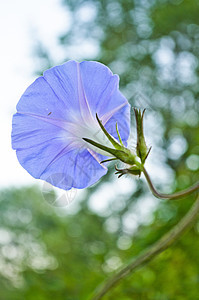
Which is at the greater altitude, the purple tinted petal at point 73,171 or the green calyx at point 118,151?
the green calyx at point 118,151

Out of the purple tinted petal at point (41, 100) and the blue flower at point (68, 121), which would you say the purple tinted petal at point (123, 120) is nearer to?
the blue flower at point (68, 121)

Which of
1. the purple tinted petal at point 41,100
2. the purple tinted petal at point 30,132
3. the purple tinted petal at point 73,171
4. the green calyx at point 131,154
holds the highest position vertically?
the purple tinted petal at point 41,100

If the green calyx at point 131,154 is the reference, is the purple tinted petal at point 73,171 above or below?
below

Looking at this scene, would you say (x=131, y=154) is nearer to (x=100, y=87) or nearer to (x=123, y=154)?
(x=123, y=154)

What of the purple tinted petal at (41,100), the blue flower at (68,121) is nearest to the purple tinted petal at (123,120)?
the blue flower at (68,121)

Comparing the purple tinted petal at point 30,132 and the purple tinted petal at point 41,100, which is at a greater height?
the purple tinted petal at point 41,100

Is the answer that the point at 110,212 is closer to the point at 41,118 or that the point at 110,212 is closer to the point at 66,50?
the point at 66,50

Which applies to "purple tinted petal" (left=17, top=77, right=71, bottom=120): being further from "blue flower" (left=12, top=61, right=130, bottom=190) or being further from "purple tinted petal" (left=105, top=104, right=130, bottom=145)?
"purple tinted petal" (left=105, top=104, right=130, bottom=145)

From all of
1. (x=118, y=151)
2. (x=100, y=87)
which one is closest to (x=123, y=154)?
(x=118, y=151)

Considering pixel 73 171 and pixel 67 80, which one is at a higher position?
pixel 67 80
